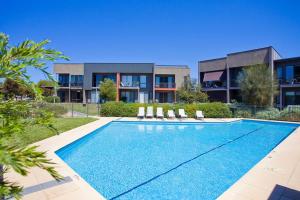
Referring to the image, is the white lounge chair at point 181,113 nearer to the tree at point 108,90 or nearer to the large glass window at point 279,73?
the tree at point 108,90

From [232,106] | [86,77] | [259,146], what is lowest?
[259,146]

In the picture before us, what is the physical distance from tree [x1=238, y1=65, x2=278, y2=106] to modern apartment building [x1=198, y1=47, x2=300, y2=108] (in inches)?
118

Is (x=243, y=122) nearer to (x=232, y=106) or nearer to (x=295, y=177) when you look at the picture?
(x=232, y=106)

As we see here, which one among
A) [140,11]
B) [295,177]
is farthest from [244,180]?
[140,11]

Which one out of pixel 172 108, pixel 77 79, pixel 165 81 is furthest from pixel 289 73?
pixel 77 79

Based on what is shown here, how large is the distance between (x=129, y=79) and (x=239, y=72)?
63.4 feet

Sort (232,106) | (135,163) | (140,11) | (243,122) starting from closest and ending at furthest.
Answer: (135,163)
(140,11)
(243,122)
(232,106)

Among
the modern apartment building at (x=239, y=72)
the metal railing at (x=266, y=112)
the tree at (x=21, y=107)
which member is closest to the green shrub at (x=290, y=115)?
the metal railing at (x=266, y=112)

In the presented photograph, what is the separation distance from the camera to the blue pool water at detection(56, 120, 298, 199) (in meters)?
5.64

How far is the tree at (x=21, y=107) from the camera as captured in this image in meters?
1.48

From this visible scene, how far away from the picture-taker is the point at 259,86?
69.4 feet

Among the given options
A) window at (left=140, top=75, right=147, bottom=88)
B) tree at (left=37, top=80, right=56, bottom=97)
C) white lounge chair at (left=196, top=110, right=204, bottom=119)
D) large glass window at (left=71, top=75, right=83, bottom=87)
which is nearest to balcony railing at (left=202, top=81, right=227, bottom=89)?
window at (left=140, top=75, right=147, bottom=88)

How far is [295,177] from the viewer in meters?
5.45

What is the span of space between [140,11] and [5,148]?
54.2 feet
